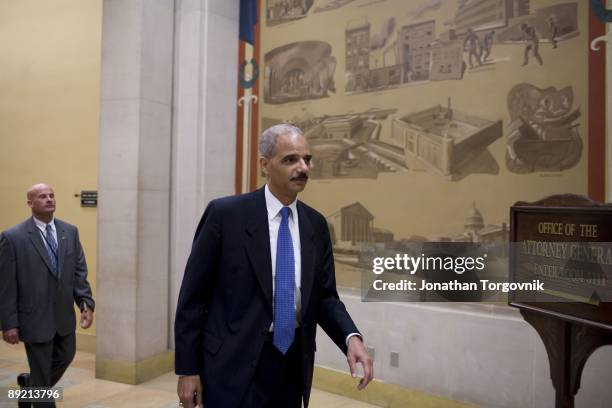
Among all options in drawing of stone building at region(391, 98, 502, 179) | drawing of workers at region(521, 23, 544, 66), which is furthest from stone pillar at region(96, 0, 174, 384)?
drawing of workers at region(521, 23, 544, 66)

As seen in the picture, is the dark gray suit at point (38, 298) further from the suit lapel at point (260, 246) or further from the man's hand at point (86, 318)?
the suit lapel at point (260, 246)

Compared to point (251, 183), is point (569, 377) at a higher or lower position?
lower

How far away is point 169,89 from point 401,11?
2688 millimetres

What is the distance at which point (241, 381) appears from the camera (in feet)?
7.43

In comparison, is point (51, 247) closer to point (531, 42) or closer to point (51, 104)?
point (51, 104)

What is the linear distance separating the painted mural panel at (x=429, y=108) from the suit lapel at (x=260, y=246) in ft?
8.97

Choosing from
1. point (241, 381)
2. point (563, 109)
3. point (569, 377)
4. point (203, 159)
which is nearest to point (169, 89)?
point (203, 159)

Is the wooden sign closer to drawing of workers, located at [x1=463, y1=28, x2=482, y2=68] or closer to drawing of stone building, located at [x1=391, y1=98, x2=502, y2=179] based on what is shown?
drawing of stone building, located at [x1=391, y1=98, x2=502, y2=179]

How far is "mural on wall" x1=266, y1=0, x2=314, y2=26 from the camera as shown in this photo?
231 inches

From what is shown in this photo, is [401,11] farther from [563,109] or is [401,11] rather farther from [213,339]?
[213,339]

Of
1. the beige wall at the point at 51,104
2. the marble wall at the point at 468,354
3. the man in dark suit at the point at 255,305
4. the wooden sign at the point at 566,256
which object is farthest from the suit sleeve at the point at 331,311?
the beige wall at the point at 51,104

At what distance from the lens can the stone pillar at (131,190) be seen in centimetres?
560

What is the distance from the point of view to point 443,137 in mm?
4785

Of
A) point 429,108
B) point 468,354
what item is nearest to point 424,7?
point 429,108
